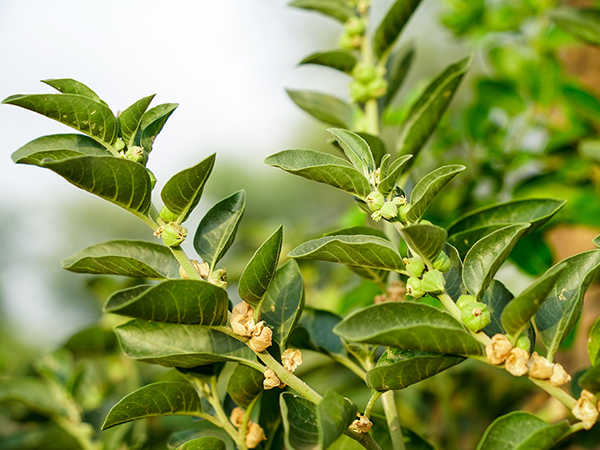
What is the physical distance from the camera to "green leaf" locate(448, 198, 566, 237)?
68 cm

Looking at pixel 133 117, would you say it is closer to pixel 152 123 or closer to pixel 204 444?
pixel 152 123

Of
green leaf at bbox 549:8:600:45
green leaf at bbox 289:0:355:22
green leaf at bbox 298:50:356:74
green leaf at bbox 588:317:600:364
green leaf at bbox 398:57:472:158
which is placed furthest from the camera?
green leaf at bbox 549:8:600:45

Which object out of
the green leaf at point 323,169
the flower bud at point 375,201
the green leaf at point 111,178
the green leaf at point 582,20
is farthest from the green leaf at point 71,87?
the green leaf at point 582,20

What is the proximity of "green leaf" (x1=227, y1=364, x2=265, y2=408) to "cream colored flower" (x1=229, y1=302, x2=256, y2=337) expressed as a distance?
68mm

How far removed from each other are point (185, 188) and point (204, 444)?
0.30 m

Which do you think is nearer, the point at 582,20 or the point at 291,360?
the point at 291,360

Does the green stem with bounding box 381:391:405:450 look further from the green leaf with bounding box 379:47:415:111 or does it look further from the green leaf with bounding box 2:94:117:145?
the green leaf with bounding box 379:47:415:111

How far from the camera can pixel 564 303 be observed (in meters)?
0.53

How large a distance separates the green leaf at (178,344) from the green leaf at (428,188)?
0.81 ft

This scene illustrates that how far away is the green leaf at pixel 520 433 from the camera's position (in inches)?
17.4

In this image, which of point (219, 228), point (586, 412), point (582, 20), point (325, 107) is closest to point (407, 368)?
point (586, 412)

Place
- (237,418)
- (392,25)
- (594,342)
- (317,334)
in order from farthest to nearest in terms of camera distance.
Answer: (392,25), (317,334), (237,418), (594,342)

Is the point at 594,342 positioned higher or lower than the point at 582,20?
lower

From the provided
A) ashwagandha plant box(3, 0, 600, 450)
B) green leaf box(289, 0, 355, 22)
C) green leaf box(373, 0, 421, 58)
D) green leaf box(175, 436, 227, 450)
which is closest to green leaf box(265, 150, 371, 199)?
ashwagandha plant box(3, 0, 600, 450)
